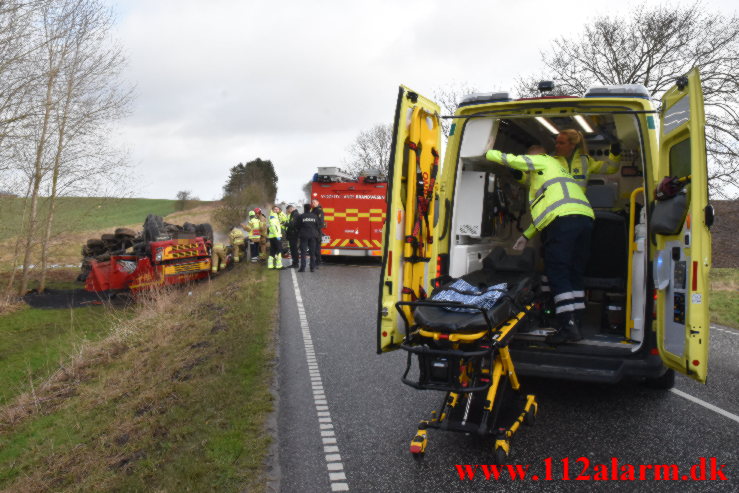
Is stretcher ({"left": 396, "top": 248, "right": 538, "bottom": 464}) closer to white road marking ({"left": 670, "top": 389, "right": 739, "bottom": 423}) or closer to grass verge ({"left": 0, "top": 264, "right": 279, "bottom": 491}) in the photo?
grass verge ({"left": 0, "top": 264, "right": 279, "bottom": 491})

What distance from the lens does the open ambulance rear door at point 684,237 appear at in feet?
12.4

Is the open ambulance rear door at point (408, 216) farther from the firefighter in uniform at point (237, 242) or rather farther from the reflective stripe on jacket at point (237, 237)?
the reflective stripe on jacket at point (237, 237)

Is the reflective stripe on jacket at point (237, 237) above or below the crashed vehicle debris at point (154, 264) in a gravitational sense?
above

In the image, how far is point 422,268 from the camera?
516cm

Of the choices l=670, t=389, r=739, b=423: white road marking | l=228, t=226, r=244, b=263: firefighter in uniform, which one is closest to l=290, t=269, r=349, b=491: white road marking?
l=670, t=389, r=739, b=423: white road marking

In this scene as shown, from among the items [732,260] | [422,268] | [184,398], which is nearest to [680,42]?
[732,260]

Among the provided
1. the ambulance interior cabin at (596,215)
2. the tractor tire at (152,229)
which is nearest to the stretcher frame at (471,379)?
the ambulance interior cabin at (596,215)

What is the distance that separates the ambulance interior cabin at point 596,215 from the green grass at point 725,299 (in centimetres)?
480

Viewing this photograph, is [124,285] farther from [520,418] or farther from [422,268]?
[520,418]

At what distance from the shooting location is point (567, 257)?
483 cm

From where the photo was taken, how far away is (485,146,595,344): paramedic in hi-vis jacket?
4.83 m

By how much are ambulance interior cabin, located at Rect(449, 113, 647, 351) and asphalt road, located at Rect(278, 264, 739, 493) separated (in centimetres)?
60

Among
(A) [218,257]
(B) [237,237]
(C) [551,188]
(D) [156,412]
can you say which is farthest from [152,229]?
(C) [551,188]

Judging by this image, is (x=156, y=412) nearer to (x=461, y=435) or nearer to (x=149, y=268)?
(x=461, y=435)
